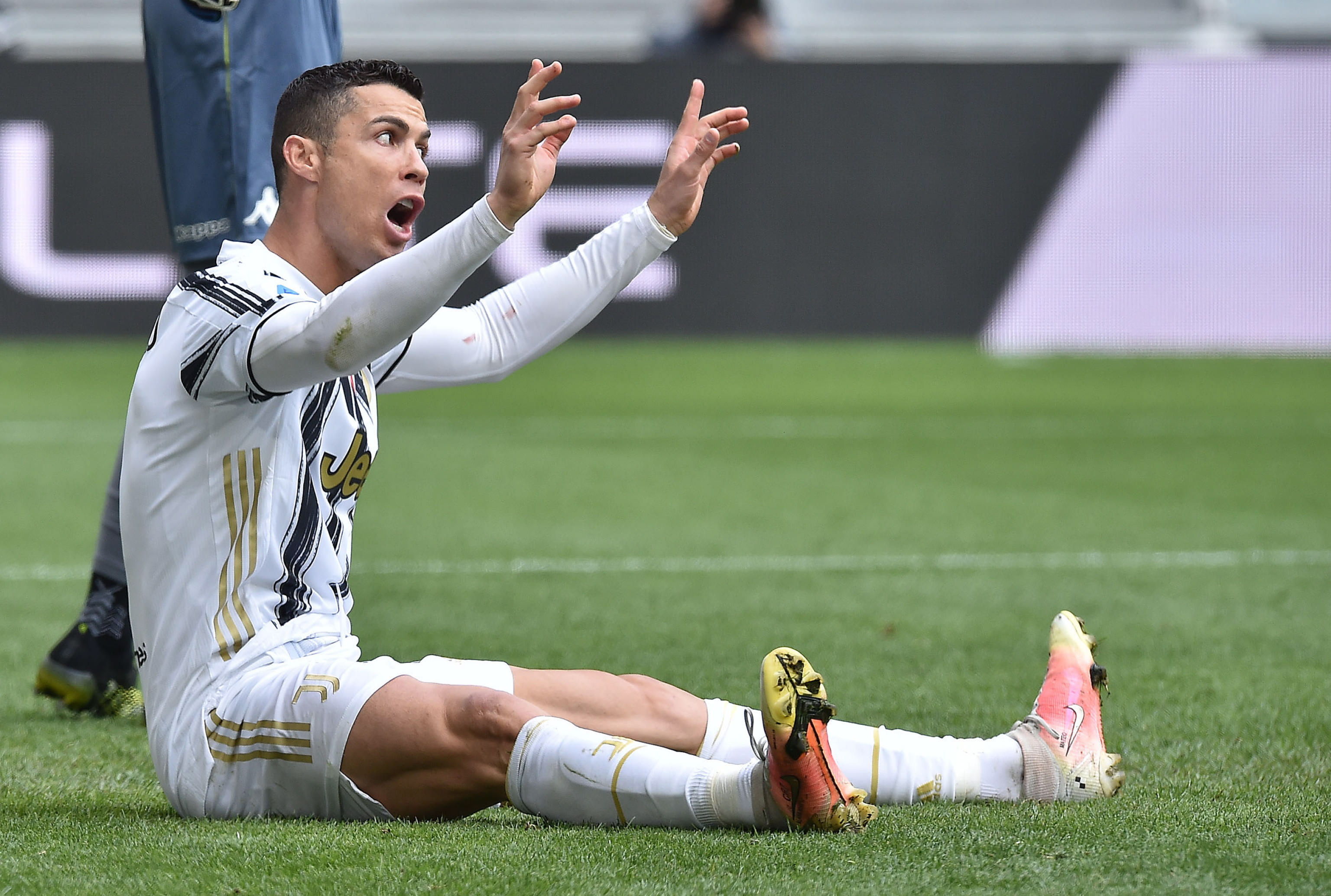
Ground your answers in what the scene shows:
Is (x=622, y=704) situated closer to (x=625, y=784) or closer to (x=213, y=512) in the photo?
(x=625, y=784)

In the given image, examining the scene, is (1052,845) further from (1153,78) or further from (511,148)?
(1153,78)

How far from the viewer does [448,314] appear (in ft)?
10.7

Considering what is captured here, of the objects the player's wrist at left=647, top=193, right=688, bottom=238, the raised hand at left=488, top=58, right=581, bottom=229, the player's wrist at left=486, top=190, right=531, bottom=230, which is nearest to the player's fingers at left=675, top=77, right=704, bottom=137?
the player's wrist at left=647, top=193, right=688, bottom=238

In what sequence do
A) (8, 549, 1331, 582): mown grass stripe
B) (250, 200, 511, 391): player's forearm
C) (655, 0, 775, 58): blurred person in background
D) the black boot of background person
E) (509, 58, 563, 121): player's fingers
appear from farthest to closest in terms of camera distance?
1. (655, 0, 775, 58): blurred person in background
2. (8, 549, 1331, 582): mown grass stripe
3. the black boot of background person
4. (509, 58, 563, 121): player's fingers
5. (250, 200, 511, 391): player's forearm

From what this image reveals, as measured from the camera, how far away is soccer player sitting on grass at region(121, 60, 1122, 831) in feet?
8.45

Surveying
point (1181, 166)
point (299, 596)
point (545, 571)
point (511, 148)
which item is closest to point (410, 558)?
point (545, 571)

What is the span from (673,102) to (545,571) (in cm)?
729

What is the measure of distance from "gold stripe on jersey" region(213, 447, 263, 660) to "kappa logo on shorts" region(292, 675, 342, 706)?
0.14m

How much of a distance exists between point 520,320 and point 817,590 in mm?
2336

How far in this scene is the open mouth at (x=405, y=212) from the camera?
A: 9.41 ft

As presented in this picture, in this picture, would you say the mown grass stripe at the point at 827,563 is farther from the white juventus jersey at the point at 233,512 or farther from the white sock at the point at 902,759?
the white juventus jersey at the point at 233,512

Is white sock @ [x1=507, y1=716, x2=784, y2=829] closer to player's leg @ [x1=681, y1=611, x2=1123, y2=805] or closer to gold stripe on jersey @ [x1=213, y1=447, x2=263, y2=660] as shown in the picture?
player's leg @ [x1=681, y1=611, x2=1123, y2=805]

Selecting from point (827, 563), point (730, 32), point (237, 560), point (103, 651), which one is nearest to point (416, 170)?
point (237, 560)

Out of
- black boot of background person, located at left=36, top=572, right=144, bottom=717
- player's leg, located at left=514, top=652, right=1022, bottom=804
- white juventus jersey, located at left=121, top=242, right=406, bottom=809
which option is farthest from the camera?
black boot of background person, located at left=36, top=572, right=144, bottom=717
